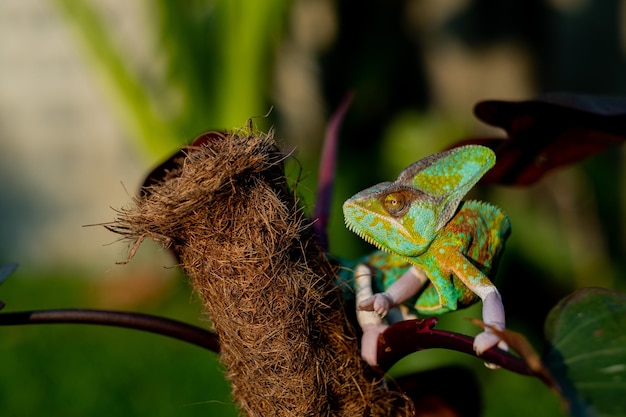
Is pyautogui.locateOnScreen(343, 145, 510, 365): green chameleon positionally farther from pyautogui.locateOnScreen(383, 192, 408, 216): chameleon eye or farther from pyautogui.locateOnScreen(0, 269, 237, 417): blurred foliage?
pyautogui.locateOnScreen(0, 269, 237, 417): blurred foliage

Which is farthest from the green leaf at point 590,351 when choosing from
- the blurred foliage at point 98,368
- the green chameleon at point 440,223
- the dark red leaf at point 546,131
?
the blurred foliage at point 98,368

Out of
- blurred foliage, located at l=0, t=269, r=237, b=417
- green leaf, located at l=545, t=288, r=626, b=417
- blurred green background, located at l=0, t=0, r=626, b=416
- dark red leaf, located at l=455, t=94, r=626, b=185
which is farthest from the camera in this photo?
blurred green background, located at l=0, t=0, r=626, b=416

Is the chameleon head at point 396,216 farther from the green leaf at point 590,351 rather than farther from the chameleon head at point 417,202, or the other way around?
the green leaf at point 590,351

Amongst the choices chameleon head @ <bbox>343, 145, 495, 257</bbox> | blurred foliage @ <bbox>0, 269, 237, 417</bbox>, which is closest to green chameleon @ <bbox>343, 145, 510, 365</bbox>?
chameleon head @ <bbox>343, 145, 495, 257</bbox>

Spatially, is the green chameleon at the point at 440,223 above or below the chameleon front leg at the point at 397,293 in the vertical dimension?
above

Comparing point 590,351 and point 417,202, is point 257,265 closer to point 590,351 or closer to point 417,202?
point 417,202

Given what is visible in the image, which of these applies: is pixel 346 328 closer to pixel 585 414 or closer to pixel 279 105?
pixel 585 414

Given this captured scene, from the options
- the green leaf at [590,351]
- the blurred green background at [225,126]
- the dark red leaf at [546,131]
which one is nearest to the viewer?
the green leaf at [590,351]

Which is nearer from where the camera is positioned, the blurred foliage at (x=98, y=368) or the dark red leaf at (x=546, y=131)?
the dark red leaf at (x=546, y=131)
